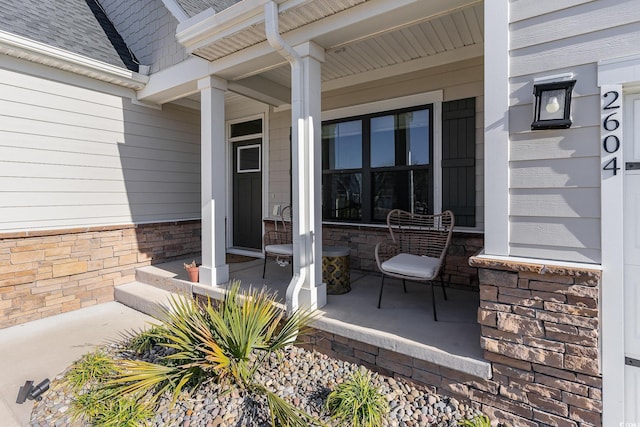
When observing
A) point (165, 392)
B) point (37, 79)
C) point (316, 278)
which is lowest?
point (165, 392)

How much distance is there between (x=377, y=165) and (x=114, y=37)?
4.52 metres

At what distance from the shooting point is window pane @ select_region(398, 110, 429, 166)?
4.02 meters

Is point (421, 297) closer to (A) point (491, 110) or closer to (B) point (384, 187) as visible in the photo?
(B) point (384, 187)

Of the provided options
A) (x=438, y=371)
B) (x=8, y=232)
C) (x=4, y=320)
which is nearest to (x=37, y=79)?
(x=8, y=232)

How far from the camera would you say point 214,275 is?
13.1ft

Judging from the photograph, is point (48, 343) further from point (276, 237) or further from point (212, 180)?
point (276, 237)

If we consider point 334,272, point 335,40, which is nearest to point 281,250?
point 334,272

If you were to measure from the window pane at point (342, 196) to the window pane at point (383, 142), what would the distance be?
1.16 feet

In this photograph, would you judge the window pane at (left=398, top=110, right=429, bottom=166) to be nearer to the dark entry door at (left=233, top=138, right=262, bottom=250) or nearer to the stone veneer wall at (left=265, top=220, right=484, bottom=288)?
the stone veneer wall at (left=265, top=220, right=484, bottom=288)

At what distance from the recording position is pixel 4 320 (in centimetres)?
377

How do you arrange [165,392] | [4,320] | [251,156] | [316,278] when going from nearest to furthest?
[165,392], [316,278], [4,320], [251,156]

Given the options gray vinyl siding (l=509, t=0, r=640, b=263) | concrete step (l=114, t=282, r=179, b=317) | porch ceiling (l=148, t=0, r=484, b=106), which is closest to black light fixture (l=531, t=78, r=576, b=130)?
gray vinyl siding (l=509, t=0, r=640, b=263)

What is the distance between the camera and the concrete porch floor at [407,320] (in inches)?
90.7

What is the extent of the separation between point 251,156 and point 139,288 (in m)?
2.76
